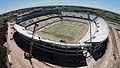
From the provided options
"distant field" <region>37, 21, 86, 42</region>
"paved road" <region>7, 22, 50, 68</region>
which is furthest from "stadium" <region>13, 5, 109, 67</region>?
"paved road" <region>7, 22, 50, 68</region>

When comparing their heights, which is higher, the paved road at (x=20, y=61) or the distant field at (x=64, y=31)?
the distant field at (x=64, y=31)

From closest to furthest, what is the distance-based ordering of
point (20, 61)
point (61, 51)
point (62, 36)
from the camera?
point (20, 61) < point (61, 51) < point (62, 36)

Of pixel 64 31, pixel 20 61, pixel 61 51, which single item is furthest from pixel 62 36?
pixel 20 61

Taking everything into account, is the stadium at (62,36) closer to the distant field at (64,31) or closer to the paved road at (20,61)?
the distant field at (64,31)

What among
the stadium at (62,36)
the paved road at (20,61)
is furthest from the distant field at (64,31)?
the paved road at (20,61)

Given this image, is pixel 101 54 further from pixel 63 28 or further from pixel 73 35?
pixel 63 28

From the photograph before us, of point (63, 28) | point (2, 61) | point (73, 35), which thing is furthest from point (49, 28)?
point (2, 61)

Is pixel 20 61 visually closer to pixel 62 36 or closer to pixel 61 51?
pixel 61 51
